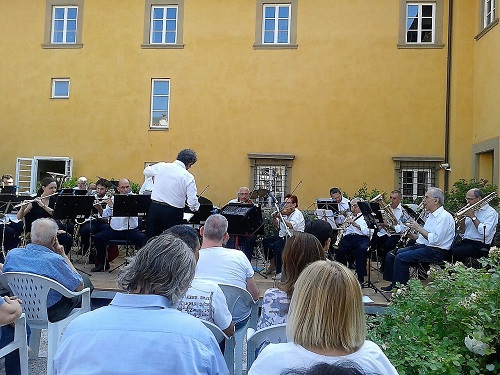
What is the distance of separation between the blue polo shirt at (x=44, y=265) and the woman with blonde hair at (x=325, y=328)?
2.69 metres

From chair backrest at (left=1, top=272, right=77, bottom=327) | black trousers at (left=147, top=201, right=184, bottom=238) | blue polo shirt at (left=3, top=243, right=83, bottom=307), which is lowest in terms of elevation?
chair backrest at (left=1, top=272, right=77, bottom=327)

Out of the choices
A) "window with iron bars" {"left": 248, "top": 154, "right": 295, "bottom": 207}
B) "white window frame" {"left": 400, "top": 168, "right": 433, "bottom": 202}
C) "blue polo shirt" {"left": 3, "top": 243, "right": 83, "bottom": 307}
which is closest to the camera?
"blue polo shirt" {"left": 3, "top": 243, "right": 83, "bottom": 307}

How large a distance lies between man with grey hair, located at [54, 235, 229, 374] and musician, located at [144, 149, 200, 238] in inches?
188

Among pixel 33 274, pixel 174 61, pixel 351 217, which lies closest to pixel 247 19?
pixel 174 61

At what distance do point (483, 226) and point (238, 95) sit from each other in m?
8.82

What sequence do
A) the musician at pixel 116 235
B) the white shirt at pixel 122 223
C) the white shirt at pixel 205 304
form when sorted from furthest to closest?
the white shirt at pixel 122 223, the musician at pixel 116 235, the white shirt at pixel 205 304

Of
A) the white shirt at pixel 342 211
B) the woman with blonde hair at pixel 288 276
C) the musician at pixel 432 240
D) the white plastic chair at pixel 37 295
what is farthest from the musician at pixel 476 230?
the white plastic chair at pixel 37 295

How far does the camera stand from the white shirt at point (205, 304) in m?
3.23

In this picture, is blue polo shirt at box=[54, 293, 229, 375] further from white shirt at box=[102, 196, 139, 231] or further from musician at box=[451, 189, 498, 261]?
white shirt at box=[102, 196, 139, 231]

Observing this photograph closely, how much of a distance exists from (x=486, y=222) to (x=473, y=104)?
25.1 feet

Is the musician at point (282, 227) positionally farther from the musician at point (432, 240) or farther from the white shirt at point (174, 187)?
the musician at point (432, 240)

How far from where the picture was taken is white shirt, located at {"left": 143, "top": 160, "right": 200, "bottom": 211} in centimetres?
703

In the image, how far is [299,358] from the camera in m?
1.91

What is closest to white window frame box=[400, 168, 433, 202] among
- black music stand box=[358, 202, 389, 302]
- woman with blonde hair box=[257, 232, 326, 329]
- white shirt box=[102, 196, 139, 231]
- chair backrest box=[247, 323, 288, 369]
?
black music stand box=[358, 202, 389, 302]
